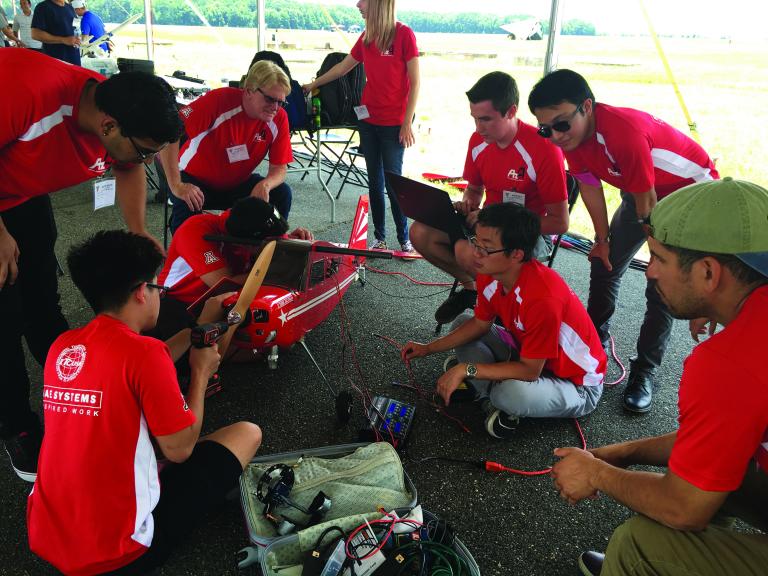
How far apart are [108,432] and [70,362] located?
→ 0.65 feet

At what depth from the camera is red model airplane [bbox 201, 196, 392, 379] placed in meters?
2.31

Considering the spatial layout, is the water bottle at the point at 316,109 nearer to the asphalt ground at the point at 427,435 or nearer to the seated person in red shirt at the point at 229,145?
the seated person in red shirt at the point at 229,145

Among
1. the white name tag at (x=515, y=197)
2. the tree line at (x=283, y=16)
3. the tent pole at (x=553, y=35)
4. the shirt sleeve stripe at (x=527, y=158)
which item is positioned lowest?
the white name tag at (x=515, y=197)

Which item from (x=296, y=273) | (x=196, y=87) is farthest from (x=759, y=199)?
(x=196, y=87)

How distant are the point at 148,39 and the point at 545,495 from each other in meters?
9.70

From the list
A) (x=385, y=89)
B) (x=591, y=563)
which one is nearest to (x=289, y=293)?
(x=591, y=563)

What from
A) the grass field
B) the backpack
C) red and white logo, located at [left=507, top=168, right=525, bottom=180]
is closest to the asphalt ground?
red and white logo, located at [left=507, top=168, right=525, bottom=180]

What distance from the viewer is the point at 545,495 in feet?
6.70

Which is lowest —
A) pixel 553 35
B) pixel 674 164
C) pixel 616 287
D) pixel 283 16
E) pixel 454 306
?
pixel 454 306

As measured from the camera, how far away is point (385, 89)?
159 inches

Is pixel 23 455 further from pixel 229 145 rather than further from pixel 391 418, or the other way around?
pixel 229 145

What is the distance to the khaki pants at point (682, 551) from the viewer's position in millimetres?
1198

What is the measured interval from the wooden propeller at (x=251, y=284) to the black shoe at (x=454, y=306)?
133 cm

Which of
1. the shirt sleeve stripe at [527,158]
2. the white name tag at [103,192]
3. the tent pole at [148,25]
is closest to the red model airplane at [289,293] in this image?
the white name tag at [103,192]
